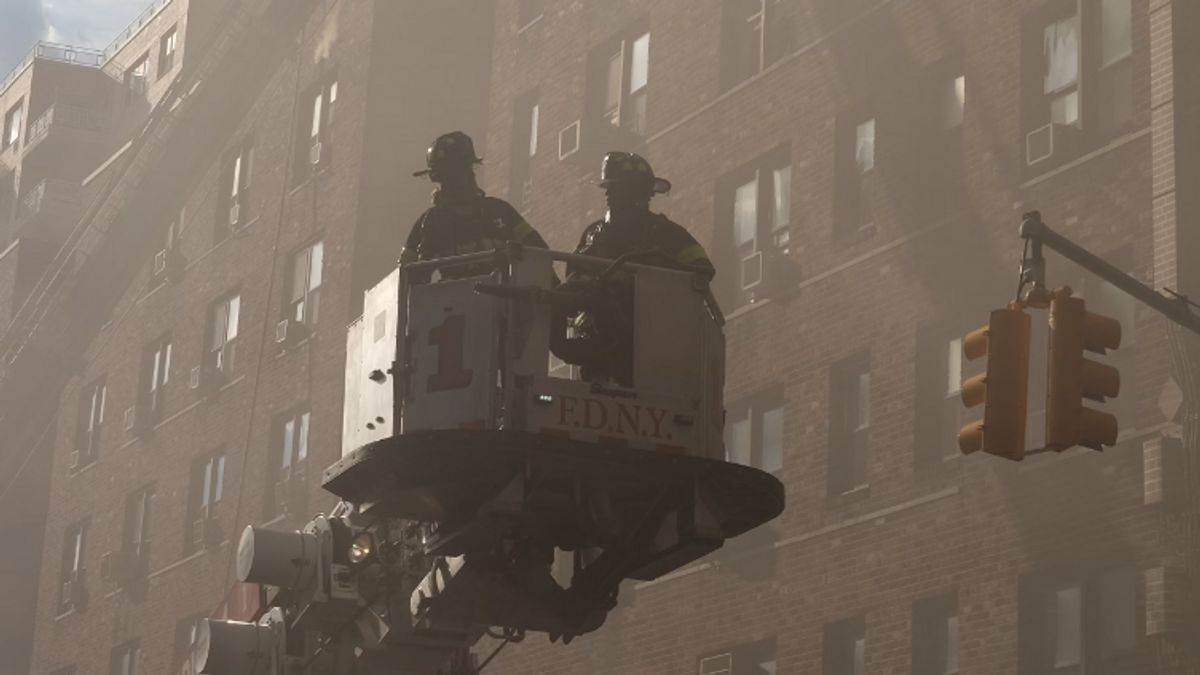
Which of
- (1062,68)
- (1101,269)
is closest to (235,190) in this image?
(1062,68)

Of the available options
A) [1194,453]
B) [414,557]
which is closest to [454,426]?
[414,557]

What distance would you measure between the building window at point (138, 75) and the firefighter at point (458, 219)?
183 feet

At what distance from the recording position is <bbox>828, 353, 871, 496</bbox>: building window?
3005 centimetres

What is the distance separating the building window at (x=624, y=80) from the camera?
36781 millimetres

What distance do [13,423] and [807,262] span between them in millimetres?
17951

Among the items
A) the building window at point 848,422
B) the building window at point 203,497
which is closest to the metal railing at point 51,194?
the building window at point 203,497

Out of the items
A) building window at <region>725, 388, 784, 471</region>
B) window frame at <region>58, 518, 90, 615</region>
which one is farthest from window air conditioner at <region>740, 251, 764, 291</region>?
window frame at <region>58, 518, 90, 615</region>

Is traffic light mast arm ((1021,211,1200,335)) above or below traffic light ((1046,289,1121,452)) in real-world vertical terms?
above

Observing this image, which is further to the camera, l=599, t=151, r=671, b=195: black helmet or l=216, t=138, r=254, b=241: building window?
l=216, t=138, r=254, b=241: building window

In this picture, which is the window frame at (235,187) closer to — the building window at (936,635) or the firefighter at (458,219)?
the building window at (936,635)

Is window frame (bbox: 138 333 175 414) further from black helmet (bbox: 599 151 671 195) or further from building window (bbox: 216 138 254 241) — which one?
black helmet (bbox: 599 151 671 195)

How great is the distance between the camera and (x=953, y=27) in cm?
2994

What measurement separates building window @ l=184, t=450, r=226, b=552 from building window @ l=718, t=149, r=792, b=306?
15.6m

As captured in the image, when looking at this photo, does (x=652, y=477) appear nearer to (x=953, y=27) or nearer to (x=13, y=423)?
(x=953, y=27)
